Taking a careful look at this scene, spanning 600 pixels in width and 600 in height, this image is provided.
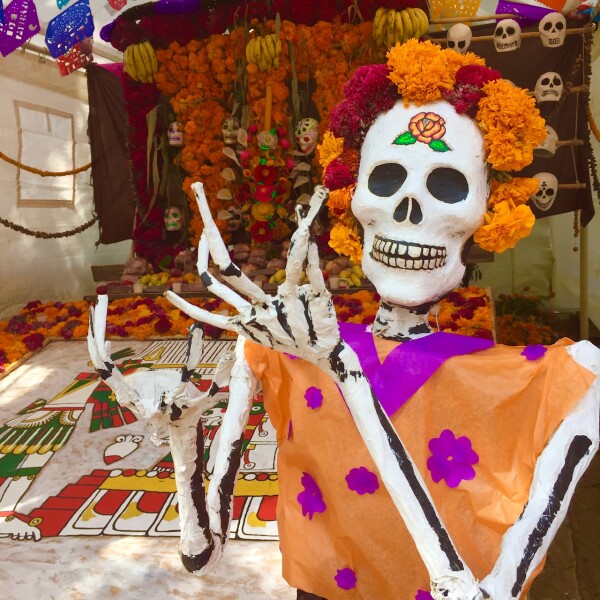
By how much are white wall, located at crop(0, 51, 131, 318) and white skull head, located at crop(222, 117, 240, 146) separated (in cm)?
217

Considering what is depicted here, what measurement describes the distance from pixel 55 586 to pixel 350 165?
5.59 feet

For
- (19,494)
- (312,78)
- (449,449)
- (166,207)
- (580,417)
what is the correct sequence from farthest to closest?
(166,207)
(312,78)
(19,494)
(449,449)
(580,417)

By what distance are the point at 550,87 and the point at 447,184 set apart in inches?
145

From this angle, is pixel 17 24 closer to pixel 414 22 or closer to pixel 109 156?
pixel 109 156

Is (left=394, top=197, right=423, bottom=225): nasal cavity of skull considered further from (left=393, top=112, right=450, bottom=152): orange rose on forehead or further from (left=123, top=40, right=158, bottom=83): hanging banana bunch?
(left=123, top=40, right=158, bottom=83): hanging banana bunch

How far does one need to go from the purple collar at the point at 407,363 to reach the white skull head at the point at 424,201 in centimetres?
13

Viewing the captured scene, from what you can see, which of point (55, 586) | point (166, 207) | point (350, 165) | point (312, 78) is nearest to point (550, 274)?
point (312, 78)

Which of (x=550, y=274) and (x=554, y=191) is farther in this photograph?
(x=550, y=274)

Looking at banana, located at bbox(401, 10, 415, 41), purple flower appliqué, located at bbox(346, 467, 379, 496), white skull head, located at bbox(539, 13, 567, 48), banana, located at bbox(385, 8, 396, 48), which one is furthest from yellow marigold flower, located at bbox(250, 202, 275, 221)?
purple flower appliqué, located at bbox(346, 467, 379, 496)

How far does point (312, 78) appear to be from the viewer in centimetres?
607

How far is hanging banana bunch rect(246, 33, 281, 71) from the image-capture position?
5668 millimetres

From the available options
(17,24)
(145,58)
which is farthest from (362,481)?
(145,58)

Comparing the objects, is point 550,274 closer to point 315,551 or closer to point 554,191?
point 554,191

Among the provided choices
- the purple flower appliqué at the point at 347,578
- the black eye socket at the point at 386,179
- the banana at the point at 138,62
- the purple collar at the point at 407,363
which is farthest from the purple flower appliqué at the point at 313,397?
the banana at the point at 138,62
